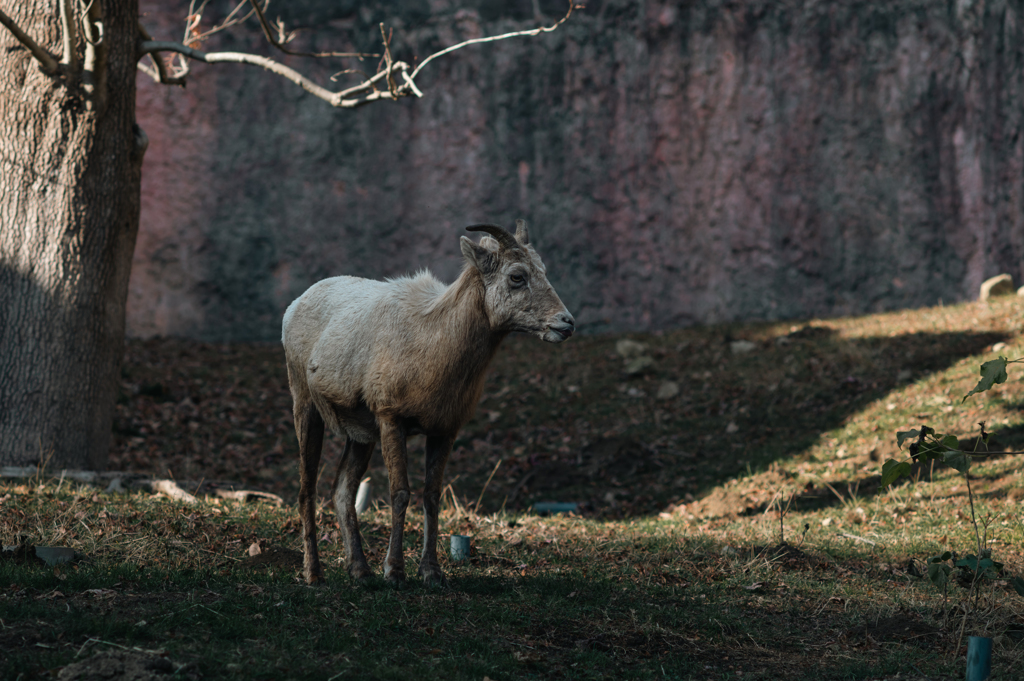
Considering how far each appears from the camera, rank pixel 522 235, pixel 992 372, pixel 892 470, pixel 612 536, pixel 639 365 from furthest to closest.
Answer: pixel 639 365 < pixel 612 536 < pixel 522 235 < pixel 892 470 < pixel 992 372

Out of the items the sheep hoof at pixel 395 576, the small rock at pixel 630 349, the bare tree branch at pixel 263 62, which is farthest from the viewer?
the small rock at pixel 630 349

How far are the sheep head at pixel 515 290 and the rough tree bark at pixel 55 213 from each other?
9.75ft

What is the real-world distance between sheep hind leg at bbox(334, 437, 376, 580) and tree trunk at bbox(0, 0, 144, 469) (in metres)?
3.53

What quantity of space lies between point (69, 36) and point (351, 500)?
4.83 meters

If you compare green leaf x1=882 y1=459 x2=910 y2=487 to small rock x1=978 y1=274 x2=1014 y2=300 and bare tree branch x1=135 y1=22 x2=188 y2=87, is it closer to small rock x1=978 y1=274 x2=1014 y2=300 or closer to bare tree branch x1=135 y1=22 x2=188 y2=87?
bare tree branch x1=135 y1=22 x2=188 y2=87

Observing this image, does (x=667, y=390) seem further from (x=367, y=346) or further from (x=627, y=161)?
(x=367, y=346)

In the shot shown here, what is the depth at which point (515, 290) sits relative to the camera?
16.8 ft

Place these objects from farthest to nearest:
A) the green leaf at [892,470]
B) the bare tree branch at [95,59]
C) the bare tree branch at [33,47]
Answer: the bare tree branch at [95,59], the bare tree branch at [33,47], the green leaf at [892,470]

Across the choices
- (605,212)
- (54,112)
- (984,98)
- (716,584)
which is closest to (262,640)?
(716,584)

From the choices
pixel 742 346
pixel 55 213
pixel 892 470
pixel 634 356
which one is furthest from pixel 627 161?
pixel 892 470

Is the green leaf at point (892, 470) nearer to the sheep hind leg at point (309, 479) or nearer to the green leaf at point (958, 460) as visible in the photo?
the green leaf at point (958, 460)

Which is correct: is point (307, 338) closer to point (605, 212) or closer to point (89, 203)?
point (89, 203)

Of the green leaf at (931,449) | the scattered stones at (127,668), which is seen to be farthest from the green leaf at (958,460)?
the scattered stones at (127,668)

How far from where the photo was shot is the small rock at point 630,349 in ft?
46.0
